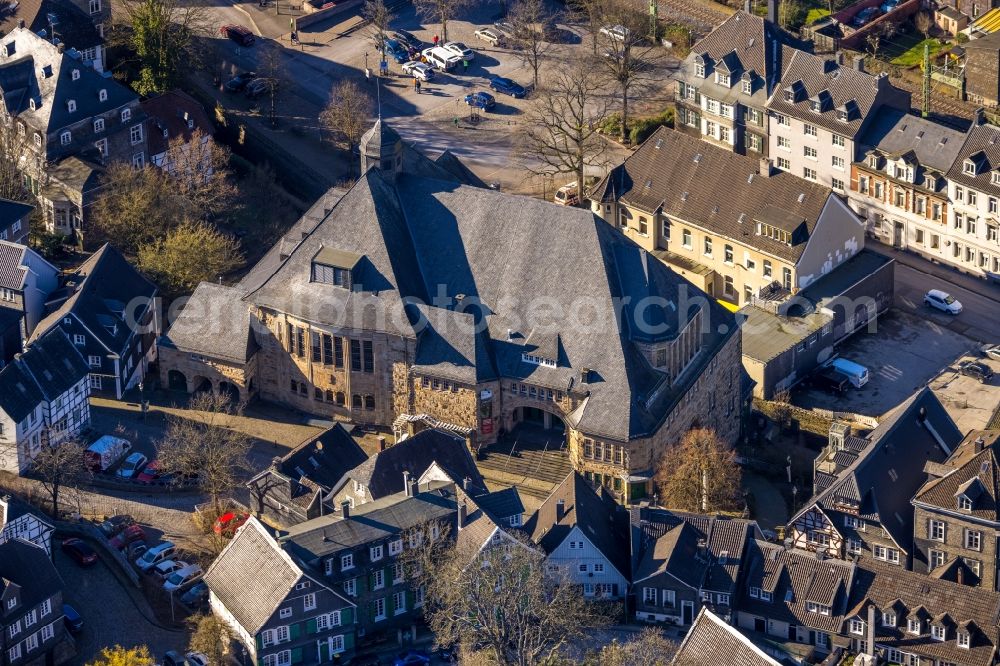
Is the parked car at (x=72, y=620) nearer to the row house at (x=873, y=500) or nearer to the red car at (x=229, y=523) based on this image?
the red car at (x=229, y=523)

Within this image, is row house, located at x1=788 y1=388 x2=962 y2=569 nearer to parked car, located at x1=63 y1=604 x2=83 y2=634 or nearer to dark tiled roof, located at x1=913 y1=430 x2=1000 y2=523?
dark tiled roof, located at x1=913 y1=430 x2=1000 y2=523

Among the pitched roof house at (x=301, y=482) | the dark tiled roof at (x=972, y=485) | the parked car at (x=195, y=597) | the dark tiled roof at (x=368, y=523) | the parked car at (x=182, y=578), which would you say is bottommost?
the parked car at (x=195, y=597)

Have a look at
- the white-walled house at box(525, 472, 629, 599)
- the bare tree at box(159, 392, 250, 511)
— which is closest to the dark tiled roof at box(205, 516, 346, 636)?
the bare tree at box(159, 392, 250, 511)

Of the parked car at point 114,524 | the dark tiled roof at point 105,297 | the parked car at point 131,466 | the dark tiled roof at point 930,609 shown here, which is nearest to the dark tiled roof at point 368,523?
the parked car at point 114,524

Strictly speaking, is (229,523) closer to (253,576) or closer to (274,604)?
(253,576)

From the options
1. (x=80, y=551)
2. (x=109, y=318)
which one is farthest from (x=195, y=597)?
(x=109, y=318)

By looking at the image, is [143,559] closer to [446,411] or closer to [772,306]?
[446,411]
